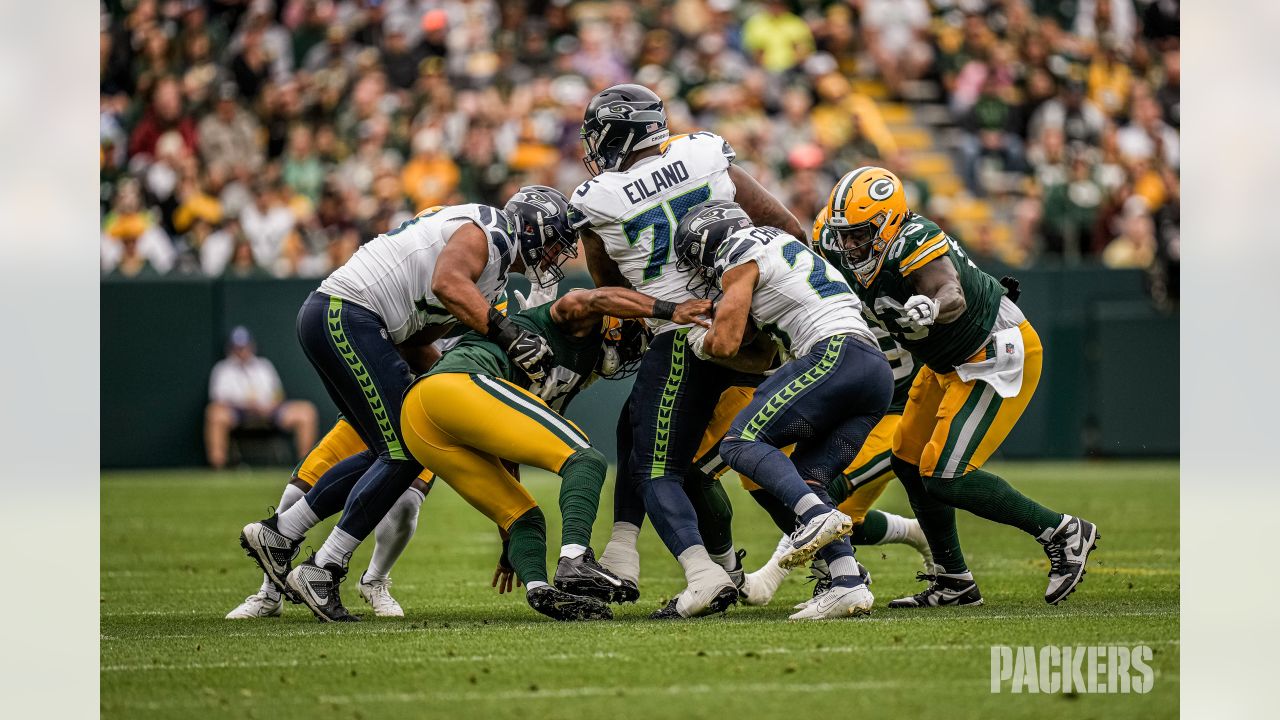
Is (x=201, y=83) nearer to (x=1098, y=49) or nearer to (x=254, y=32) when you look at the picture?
(x=254, y=32)

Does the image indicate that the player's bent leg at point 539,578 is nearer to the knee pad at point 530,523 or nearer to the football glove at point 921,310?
the knee pad at point 530,523

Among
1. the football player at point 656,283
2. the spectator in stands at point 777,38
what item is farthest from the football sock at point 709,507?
the spectator in stands at point 777,38

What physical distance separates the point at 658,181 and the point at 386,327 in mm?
1297

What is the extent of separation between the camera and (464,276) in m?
6.45

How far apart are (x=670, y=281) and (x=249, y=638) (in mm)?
2147

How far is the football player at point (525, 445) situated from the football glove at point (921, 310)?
0.79 meters

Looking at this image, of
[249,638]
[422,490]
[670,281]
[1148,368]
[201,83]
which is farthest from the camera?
[201,83]

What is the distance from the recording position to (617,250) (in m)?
6.55

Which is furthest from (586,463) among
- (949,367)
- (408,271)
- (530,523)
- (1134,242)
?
(1134,242)

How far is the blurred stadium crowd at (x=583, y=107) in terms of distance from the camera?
1683 centimetres

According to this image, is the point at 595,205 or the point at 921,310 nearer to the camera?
the point at 921,310

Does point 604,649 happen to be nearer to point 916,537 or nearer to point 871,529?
point 871,529
